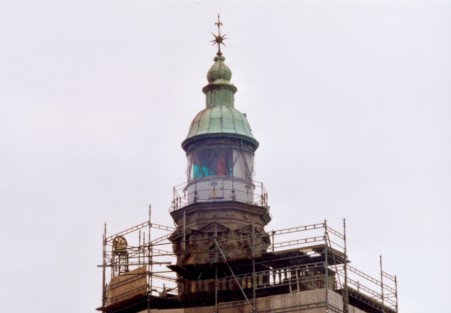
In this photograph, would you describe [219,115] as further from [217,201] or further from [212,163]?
[217,201]

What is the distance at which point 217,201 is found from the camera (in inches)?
3809

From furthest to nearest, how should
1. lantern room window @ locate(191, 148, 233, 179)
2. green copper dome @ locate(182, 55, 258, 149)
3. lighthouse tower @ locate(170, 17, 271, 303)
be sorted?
green copper dome @ locate(182, 55, 258, 149) < lantern room window @ locate(191, 148, 233, 179) < lighthouse tower @ locate(170, 17, 271, 303)

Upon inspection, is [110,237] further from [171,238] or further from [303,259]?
[303,259]

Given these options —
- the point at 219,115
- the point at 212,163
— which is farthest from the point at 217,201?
the point at 219,115

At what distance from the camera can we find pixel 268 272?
9400 cm

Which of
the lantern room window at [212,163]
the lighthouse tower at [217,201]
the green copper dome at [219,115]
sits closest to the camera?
the lighthouse tower at [217,201]

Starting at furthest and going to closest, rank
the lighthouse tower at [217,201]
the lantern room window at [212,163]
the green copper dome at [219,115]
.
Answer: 1. the green copper dome at [219,115]
2. the lantern room window at [212,163]
3. the lighthouse tower at [217,201]

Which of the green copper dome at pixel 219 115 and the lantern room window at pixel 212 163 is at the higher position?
the green copper dome at pixel 219 115

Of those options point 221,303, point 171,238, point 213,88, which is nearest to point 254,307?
point 221,303

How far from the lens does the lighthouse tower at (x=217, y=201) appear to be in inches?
3743

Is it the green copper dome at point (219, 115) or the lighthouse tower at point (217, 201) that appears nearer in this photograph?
the lighthouse tower at point (217, 201)

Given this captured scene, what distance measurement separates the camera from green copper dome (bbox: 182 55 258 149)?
99125 millimetres

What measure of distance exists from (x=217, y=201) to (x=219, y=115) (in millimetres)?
6610

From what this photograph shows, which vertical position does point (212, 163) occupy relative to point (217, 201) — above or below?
above
